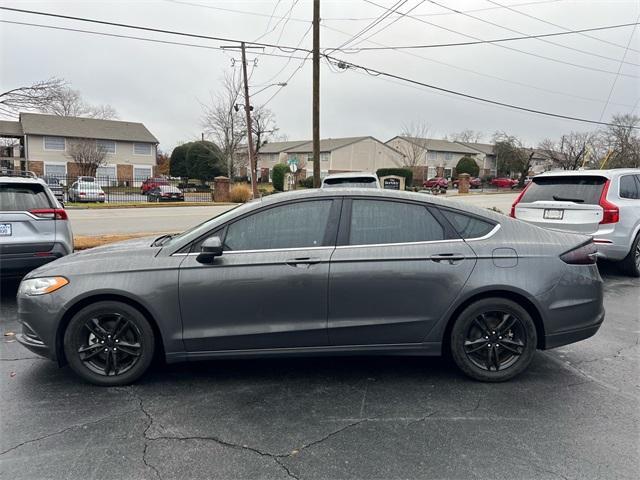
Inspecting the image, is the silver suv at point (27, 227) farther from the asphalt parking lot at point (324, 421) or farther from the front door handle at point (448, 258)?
the front door handle at point (448, 258)

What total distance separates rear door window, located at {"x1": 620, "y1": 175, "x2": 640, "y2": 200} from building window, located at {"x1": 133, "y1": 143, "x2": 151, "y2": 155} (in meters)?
50.0

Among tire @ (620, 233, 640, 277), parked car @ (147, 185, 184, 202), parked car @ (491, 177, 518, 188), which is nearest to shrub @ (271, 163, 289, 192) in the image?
parked car @ (147, 185, 184, 202)

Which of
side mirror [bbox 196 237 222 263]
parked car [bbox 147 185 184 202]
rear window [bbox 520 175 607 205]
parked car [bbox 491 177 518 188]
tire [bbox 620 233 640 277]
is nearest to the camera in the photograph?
side mirror [bbox 196 237 222 263]

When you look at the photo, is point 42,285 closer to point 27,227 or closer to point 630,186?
point 27,227

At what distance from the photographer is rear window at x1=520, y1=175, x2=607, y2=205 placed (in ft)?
22.1

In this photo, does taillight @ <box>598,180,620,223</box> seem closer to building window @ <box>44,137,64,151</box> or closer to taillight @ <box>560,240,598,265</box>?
taillight @ <box>560,240,598,265</box>

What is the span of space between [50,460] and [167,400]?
82 centimetres

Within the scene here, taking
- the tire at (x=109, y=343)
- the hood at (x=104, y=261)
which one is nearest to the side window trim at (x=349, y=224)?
the hood at (x=104, y=261)

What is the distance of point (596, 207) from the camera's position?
6.62m

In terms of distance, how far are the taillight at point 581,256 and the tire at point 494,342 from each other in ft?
1.86

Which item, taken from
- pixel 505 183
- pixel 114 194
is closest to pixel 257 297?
pixel 114 194

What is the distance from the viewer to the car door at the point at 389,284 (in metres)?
3.41

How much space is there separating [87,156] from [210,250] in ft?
147

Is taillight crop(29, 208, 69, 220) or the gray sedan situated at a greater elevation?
taillight crop(29, 208, 69, 220)
